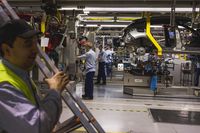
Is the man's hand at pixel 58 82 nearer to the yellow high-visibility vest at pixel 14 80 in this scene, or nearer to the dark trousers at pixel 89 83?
the yellow high-visibility vest at pixel 14 80

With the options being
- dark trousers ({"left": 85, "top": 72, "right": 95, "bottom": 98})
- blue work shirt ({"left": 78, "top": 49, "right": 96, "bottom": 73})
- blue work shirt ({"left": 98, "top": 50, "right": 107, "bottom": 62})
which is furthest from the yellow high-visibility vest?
blue work shirt ({"left": 98, "top": 50, "right": 107, "bottom": 62})

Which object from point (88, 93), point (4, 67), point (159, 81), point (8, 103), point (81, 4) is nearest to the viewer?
point (8, 103)

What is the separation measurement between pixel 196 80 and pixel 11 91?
15122 mm

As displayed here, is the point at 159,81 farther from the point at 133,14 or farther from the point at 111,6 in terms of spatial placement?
the point at 111,6

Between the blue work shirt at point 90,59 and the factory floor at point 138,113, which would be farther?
the blue work shirt at point 90,59

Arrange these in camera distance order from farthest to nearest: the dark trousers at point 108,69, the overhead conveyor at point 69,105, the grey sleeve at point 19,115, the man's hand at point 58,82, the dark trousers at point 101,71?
the dark trousers at point 108,69 → the dark trousers at point 101,71 → the overhead conveyor at point 69,105 → the man's hand at point 58,82 → the grey sleeve at point 19,115

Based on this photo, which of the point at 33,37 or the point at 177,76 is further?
the point at 177,76

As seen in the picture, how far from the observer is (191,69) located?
17047 mm

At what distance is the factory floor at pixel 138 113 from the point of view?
7.01 metres

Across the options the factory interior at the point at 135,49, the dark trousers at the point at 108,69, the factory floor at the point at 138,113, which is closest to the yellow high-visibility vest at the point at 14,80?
the factory interior at the point at 135,49

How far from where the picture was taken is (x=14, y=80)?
1778 millimetres

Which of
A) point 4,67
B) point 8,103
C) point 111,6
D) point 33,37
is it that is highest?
point 111,6

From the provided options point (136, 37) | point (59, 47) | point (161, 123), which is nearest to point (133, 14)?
point (136, 37)

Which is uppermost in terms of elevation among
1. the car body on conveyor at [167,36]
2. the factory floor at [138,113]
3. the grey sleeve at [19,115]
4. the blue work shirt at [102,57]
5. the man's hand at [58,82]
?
the car body on conveyor at [167,36]
